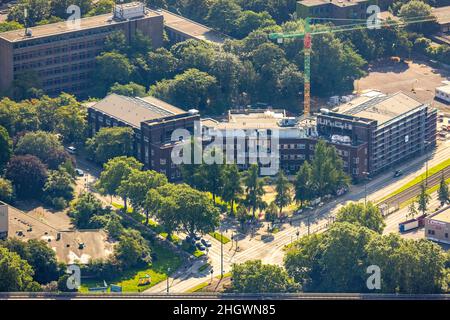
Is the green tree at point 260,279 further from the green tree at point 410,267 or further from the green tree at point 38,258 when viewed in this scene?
the green tree at point 38,258

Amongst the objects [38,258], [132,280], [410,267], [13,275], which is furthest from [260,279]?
[13,275]

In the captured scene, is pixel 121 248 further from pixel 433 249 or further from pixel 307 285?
pixel 433 249

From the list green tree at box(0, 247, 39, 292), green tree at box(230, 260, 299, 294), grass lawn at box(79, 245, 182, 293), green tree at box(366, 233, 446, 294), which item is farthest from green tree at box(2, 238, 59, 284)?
green tree at box(366, 233, 446, 294)

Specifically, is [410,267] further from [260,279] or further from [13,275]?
[13,275]

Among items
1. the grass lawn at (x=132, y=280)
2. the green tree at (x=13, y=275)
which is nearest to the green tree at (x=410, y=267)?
the grass lawn at (x=132, y=280)

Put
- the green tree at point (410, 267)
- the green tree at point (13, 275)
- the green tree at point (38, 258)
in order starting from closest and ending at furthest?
the green tree at point (13, 275) → the green tree at point (410, 267) → the green tree at point (38, 258)

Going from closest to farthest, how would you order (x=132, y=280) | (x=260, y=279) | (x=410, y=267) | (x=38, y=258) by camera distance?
(x=260, y=279), (x=410, y=267), (x=38, y=258), (x=132, y=280)
